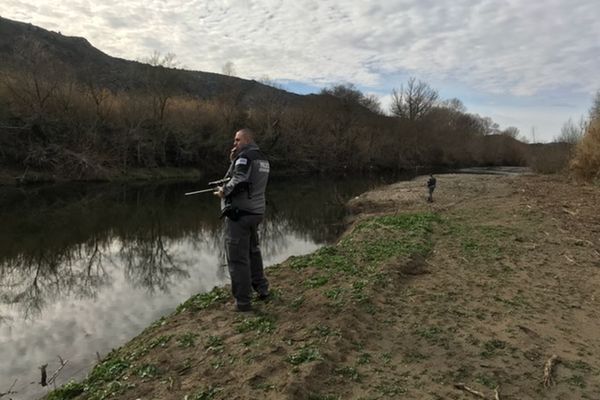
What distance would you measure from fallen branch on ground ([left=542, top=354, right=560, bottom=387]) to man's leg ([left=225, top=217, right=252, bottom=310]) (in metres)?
4.02

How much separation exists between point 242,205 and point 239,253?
720 millimetres

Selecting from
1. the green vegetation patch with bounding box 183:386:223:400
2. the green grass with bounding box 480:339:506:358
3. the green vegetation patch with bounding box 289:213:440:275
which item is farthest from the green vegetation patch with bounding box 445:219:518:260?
the green vegetation patch with bounding box 183:386:223:400

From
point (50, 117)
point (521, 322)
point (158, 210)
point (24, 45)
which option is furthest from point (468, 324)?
point (24, 45)

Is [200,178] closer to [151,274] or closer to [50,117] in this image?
[50,117]

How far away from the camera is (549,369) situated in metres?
5.18

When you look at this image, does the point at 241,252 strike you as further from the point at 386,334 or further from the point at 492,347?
the point at 492,347

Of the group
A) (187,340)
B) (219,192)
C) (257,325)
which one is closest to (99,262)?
(219,192)

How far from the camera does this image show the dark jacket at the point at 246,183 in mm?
6758

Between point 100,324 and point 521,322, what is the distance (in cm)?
758

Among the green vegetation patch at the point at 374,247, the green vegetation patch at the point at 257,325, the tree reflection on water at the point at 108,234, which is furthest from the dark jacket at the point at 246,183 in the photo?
the tree reflection on water at the point at 108,234

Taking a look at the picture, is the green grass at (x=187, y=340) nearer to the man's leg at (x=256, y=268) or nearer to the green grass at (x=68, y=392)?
the green grass at (x=68, y=392)

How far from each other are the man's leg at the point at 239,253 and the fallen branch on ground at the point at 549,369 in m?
4.02

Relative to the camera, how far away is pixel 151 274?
13117 mm

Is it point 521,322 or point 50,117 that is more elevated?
point 50,117
